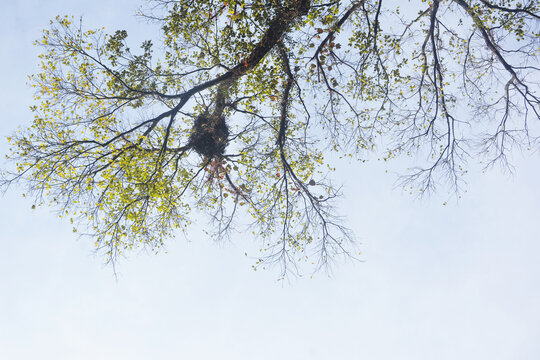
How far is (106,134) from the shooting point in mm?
8797

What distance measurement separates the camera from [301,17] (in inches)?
318

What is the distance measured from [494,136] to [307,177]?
5860 millimetres

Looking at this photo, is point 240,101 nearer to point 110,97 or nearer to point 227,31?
point 227,31

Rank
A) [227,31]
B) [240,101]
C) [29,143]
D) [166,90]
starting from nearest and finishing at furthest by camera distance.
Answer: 1. [227,31]
2. [29,143]
3. [166,90]
4. [240,101]

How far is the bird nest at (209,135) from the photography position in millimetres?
9586

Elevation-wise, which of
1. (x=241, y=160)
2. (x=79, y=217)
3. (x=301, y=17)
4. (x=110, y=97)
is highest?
(x=301, y=17)

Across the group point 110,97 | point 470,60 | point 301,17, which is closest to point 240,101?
point 301,17

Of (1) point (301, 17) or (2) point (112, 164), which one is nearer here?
(1) point (301, 17)

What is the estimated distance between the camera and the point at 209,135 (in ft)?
31.5

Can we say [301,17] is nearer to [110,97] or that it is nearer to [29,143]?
[110,97]

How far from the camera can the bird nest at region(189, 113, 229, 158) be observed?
31.4 ft

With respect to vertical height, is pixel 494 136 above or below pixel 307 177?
above

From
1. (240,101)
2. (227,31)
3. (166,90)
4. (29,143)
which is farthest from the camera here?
(240,101)

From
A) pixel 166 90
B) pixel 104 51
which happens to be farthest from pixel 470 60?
pixel 104 51
